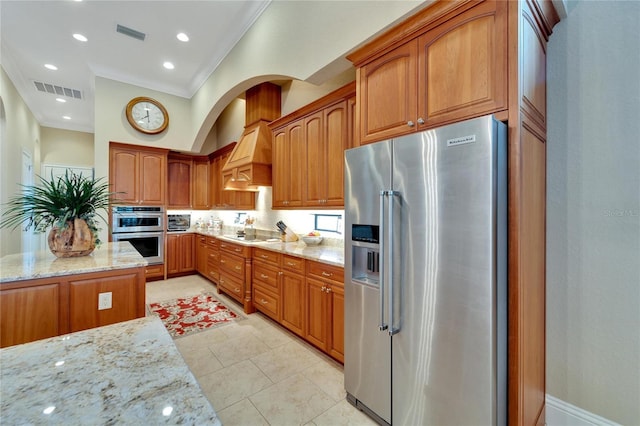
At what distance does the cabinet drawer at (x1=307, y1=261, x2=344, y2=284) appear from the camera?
2375 mm

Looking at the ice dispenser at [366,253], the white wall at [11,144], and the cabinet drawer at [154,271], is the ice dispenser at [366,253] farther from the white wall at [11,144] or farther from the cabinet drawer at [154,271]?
the white wall at [11,144]

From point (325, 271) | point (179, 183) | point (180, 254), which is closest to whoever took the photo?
point (325, 271)

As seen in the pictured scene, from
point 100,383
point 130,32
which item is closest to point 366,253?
point 100,383

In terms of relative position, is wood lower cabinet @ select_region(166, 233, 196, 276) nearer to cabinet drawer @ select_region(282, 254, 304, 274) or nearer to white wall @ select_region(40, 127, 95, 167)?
white wall @ select_region(40, 127, 95, 167)

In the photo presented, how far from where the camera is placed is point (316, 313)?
2627mm

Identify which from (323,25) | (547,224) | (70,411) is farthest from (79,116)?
(547,224)

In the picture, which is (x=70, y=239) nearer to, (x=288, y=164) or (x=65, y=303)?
(x=65, y=303)

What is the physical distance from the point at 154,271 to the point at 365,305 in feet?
16.3

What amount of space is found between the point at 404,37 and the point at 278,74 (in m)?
1.55

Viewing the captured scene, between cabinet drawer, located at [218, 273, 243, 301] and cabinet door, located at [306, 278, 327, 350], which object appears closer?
cabinet door, located at [306, 278, 327, 350]

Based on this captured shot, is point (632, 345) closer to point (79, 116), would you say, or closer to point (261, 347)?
point (261, 347)

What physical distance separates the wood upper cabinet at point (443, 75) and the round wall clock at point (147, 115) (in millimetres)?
4750

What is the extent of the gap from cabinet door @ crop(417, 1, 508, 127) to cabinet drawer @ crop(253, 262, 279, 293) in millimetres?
2356

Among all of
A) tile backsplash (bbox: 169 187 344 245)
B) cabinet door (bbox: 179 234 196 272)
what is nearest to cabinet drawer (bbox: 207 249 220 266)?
tile backsplash (bbox: 169 187 344 245)
